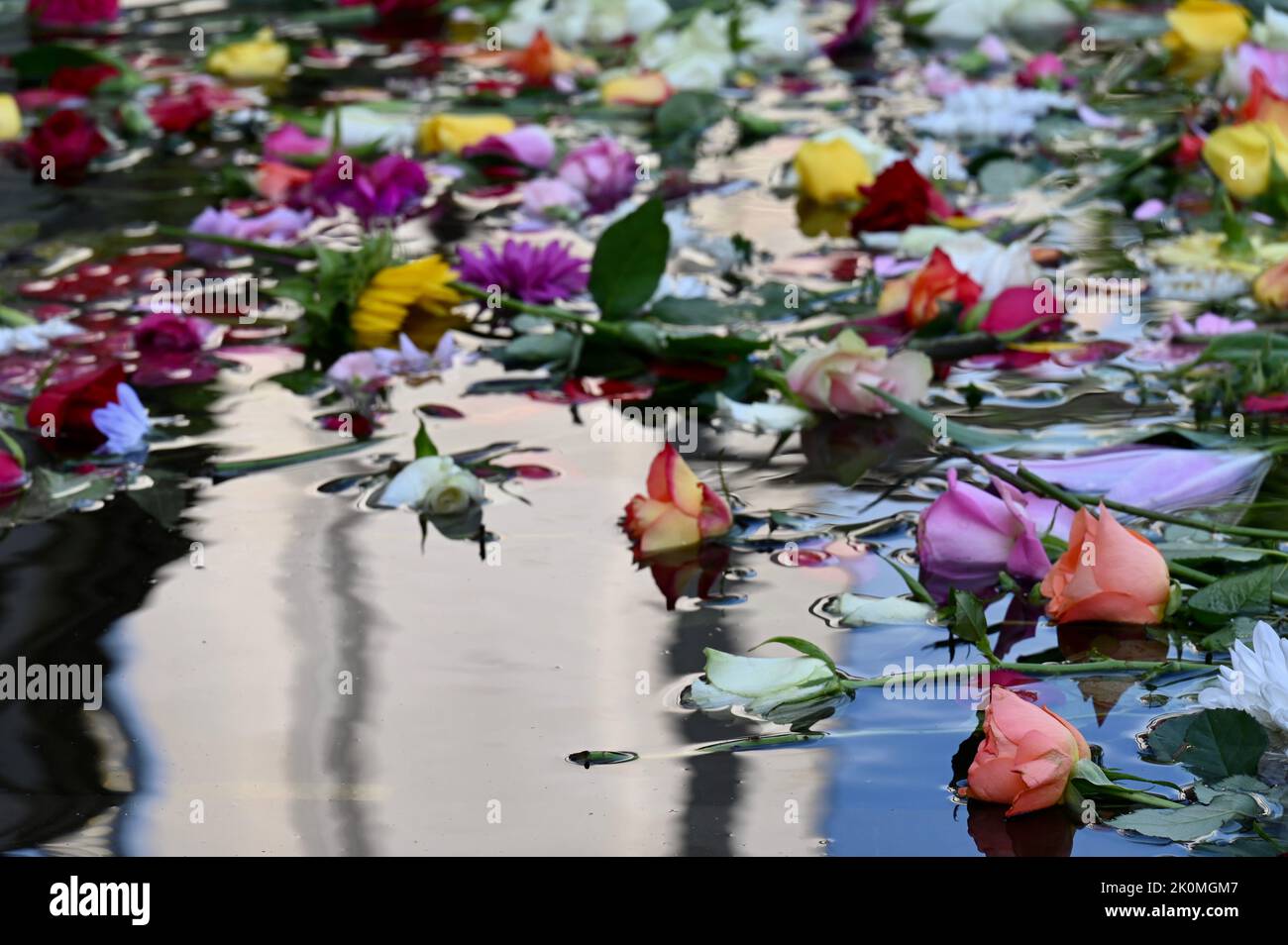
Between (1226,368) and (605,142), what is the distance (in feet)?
2.77

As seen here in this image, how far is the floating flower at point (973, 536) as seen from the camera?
3.69ft

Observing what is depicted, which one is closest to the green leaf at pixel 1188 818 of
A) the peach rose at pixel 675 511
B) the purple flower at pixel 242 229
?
the peach rose at pixel 675 511

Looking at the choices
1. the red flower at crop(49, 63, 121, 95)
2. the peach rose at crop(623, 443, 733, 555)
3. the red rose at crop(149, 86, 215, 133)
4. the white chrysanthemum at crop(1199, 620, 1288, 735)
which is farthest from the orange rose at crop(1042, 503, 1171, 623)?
the red flower at crop(49, 63, 121, 95)

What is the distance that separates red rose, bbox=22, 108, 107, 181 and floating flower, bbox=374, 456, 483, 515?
1.14 m

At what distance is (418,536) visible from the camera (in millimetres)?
1254

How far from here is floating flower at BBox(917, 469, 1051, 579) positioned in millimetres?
1126

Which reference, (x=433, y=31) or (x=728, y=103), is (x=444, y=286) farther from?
(x=433, y=31)

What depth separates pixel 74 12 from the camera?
3.11 m

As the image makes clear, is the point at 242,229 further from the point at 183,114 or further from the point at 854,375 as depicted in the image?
the point at 854,375

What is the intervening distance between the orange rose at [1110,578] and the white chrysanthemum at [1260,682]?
0.13 m

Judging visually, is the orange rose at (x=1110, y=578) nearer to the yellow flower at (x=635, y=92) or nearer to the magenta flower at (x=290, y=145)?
the magenta flower at (x=290, y=145)

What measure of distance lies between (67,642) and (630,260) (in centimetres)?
61

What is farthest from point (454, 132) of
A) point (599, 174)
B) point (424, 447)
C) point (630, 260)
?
point (424, 447)
